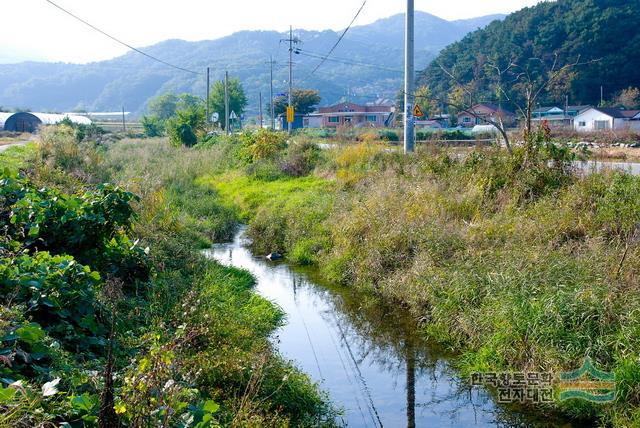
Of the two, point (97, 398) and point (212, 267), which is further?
point (212, 267)

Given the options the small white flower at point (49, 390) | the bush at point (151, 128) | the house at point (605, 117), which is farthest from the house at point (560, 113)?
the small white flower at point (49, 390)

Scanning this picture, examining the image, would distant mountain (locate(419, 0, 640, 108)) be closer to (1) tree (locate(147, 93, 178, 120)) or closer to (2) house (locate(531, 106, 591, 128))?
(2) house (locate(531, 106, 591, 128))

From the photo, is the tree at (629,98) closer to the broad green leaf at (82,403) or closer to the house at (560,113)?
the house at (560,113)

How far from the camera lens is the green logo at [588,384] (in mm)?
6137

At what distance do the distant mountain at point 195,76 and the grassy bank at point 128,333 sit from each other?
109m

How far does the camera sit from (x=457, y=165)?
14141mm

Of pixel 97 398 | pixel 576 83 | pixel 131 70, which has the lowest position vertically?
pixel 97 398

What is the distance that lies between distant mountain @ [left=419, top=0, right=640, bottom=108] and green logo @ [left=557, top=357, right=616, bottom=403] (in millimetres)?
40273

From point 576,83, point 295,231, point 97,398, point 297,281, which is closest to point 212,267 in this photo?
point 297,281

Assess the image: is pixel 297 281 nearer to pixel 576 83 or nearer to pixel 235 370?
pixel 235 370

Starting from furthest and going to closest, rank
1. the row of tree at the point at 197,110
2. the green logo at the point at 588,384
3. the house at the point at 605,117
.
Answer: the house at the point at 605,117, the row of tree at the point at 197,110, the green logo at the point at 588,384

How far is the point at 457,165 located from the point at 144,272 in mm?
7595

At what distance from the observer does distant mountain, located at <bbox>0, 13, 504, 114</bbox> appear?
462 feet

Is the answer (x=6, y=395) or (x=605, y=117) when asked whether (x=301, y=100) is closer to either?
(x=605, y=117)
